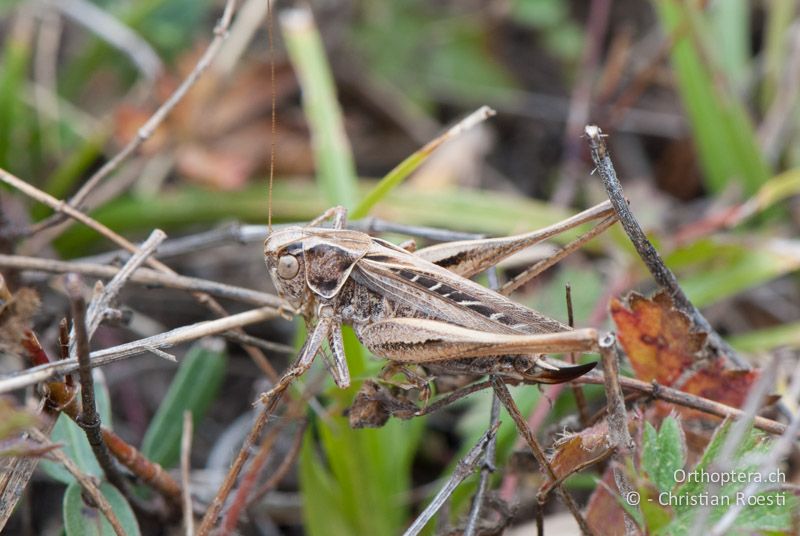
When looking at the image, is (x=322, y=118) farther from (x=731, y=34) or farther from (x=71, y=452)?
(x=731, y=34)

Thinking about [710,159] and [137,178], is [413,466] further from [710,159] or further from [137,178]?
[710,159]

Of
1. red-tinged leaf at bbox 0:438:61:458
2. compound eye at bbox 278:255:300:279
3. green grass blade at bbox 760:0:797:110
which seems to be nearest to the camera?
red-tinged leaf at bbox 0:438:61:458

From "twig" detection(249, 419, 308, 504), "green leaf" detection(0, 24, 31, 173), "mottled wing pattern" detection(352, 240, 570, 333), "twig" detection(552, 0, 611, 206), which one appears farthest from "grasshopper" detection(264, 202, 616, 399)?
"twig" detection(552, 0, 611, 206)

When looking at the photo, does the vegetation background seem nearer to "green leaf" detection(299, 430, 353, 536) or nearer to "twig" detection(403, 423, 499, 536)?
"green leaf" detection(299, 430, 353, 536)

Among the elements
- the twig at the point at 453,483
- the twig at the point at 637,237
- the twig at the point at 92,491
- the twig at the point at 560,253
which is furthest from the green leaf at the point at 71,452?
the twig at the point at 637,237

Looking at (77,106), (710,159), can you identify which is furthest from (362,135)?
(710,159)

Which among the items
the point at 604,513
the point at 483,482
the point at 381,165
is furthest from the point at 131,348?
the point at 381,165
